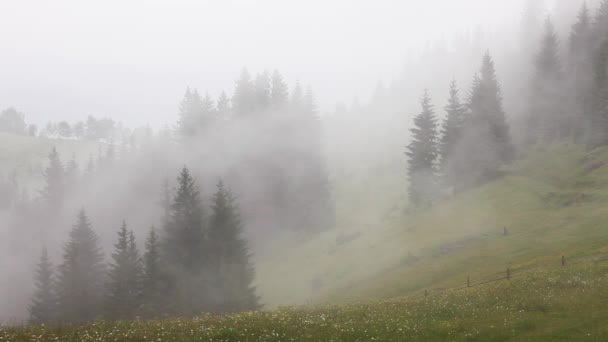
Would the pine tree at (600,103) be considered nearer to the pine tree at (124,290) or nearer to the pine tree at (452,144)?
the pine tree at (452,144)

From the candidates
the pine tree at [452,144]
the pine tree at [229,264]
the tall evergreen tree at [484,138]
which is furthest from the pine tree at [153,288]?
the tall evergreen tree at [484,138]

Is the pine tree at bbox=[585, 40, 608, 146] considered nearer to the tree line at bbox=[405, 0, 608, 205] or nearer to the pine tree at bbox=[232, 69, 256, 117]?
the tree line at bbox=[405, 0, 608, 205]

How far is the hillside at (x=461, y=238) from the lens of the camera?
164 ft

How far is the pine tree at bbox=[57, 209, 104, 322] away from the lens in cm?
6269

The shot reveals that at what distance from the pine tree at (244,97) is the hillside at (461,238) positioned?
121ft

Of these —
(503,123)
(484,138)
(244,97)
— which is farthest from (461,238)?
(244,97)

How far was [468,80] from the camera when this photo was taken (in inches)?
6339

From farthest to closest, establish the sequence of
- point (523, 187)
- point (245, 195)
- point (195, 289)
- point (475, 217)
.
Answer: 1. point (245, 195)
2. point (523, 187)
3. point (475, 217)
4. point (195, 289)

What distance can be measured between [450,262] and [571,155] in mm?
43393

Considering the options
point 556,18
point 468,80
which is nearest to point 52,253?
point 468,80

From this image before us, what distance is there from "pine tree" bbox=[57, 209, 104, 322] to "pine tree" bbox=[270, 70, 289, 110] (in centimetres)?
5401

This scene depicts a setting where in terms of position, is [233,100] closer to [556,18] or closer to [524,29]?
[524,29]

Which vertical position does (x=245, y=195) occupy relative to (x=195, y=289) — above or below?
above

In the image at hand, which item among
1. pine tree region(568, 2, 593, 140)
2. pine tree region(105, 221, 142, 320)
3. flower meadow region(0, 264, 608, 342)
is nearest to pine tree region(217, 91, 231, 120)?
pine tree region(105, 221, 142, 320)
